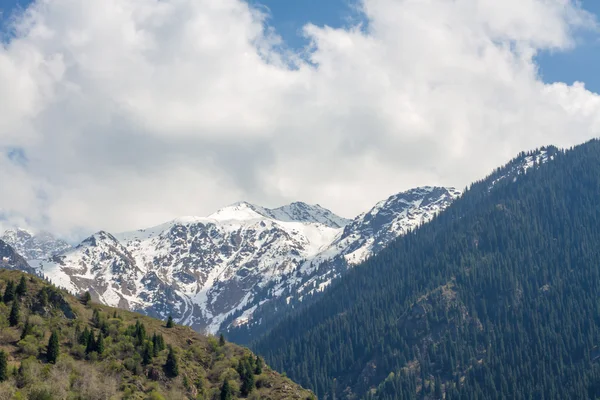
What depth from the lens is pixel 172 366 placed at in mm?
145625

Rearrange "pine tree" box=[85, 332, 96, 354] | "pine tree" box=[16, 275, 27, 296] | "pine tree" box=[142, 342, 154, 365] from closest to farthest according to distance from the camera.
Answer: "pine tree" box=[85, 332, 96, 354] → "pine tree" box=[142, 342, 154, 365] → "pine tree" box=[16, 275, 27, 296]

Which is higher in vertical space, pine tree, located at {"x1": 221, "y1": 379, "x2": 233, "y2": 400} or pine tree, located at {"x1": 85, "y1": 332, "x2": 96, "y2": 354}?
pine tree, located at {"x1": 85, "y1": 332, "x2": 96, "y2": 354}

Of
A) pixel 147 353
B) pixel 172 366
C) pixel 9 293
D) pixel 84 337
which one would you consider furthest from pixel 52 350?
pixel 172 366

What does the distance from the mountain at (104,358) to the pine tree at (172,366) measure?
0.69 ft

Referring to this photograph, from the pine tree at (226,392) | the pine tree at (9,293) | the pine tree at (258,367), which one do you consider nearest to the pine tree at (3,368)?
the pine tree at (9,293)

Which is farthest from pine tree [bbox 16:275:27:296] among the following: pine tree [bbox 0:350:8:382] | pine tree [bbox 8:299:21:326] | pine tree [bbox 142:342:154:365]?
pine tree [bbox 0:350:8:382]

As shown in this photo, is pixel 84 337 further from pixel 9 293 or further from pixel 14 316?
pixel 9 293

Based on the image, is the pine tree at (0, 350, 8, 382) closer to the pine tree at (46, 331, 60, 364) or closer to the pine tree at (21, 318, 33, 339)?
the pine tree at (46, 331, 60, 364)

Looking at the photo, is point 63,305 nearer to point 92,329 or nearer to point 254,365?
point 92,329

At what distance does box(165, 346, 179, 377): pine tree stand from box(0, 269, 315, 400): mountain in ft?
0.69

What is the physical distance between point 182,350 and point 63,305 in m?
28.5

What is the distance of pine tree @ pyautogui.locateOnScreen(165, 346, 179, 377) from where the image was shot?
476 ft

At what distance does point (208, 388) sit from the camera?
148000mm

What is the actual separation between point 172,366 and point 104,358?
14.2 meters
